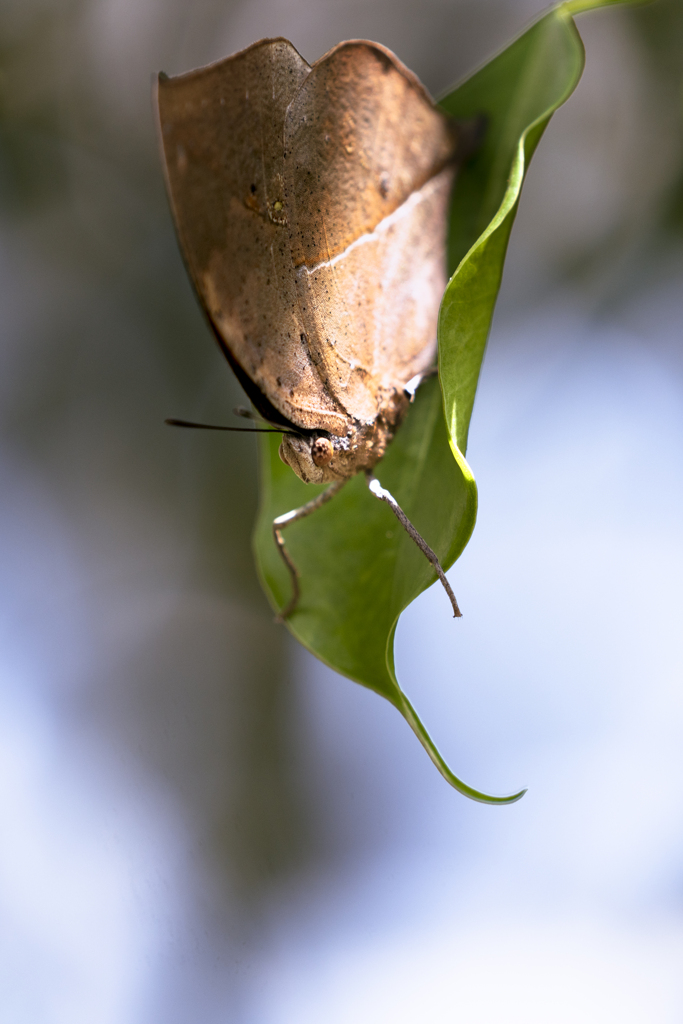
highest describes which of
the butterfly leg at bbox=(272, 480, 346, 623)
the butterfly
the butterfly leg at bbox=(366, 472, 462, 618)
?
the butterfly

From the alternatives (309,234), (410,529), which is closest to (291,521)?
(410,529)

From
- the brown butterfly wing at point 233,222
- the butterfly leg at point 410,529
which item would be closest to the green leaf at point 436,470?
the butterfly leg at point 410,529

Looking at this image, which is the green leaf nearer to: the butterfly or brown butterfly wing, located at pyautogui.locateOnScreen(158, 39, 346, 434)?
the butterfly

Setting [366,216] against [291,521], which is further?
[291,521]

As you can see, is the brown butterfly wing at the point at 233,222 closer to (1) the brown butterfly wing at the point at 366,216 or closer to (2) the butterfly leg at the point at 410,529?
(1) the brown butterfly wing at the point at 366,216

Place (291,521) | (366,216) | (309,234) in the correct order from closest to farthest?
1. (309,234)
2. (366,216)
3. (291,521)

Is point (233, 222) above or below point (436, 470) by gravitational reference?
above

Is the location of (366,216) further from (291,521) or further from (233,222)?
(291,521)

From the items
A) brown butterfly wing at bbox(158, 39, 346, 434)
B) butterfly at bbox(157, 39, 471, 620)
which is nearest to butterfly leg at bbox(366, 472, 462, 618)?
butterfly at bbox(157, 39, 471, 620)
